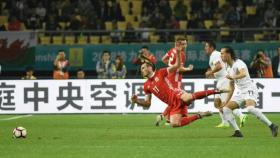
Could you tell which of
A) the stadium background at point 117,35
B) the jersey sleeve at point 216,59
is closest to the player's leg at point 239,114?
the stadium background at point 117,35

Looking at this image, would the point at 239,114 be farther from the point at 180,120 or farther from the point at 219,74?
the point at 180,120

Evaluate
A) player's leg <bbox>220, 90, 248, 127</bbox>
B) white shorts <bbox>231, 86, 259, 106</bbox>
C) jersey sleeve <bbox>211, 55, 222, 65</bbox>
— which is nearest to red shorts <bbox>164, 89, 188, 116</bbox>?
white shorts <bbox>231, 86, 259, 106</bbox>

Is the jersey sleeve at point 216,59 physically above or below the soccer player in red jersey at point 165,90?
above

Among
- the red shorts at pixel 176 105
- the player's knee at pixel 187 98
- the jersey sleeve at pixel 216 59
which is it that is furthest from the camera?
the jersey sleeve at pixel 216 59

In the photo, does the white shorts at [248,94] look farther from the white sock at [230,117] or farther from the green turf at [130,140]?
the green turf at [130,140]

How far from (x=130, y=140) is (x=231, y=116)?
7.64 ft

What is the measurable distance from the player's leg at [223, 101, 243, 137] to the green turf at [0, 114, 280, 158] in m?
0.26

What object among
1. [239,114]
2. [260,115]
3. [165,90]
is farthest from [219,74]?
[260,115]

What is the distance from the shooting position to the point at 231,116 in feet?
54.4

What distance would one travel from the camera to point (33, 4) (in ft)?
113

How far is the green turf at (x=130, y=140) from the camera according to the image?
42.3ft

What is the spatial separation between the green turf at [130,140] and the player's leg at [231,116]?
26 cm

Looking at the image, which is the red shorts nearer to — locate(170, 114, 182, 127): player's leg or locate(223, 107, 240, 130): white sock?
locate(170, 114, 182, 127): player's leg

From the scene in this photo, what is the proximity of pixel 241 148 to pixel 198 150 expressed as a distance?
0.79 meters
